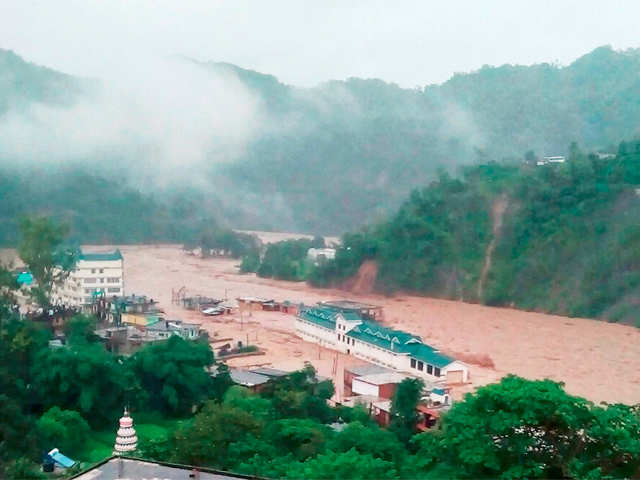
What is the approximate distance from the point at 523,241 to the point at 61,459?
18.5 metres

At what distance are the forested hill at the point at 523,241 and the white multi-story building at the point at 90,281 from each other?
8003mm

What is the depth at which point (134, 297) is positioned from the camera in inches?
767

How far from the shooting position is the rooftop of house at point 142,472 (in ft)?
15.6

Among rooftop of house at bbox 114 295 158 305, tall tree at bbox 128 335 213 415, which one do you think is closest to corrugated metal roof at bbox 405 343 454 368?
tall tree at bbox 128 335 213 415

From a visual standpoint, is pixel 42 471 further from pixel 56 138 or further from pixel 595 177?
pixel 56 138

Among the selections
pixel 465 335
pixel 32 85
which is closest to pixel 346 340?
pixel 465 335

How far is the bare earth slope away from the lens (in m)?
14.3

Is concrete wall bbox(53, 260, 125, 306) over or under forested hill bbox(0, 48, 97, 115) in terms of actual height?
under

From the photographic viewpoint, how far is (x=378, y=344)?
14.8m

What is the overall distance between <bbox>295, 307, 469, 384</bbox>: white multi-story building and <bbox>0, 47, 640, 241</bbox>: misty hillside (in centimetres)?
2031

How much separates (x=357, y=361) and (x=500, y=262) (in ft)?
33.5

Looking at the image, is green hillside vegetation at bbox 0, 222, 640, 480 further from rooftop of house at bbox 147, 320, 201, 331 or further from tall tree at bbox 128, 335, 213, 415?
rooftop of house at bbox 147, 320, 201, 331

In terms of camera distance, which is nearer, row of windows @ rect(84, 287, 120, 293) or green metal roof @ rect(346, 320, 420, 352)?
green metal roof @ rect(346, 320, 420, 352)

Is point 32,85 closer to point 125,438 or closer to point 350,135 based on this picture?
point 350,135
